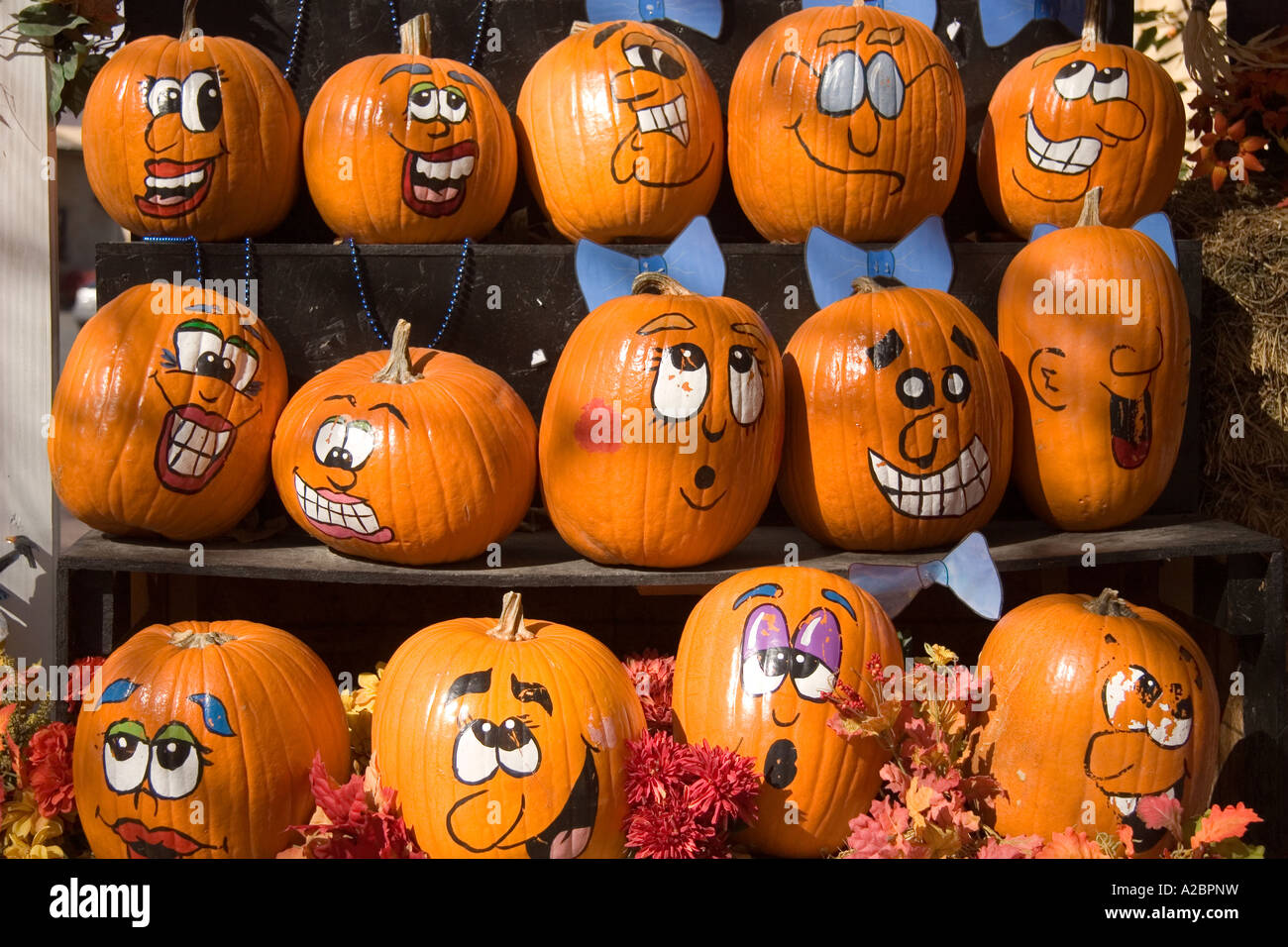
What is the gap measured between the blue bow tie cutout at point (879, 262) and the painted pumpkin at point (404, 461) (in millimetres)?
832

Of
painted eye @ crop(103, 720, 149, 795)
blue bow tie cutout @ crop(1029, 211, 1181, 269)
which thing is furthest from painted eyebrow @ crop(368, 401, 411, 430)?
blue bow tie cutout @ crop(1029, 211, 1181, 269)

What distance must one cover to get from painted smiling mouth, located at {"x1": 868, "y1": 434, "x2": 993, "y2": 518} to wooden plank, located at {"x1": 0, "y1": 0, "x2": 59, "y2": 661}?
90.5 inches

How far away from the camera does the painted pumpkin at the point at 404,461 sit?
2.71m

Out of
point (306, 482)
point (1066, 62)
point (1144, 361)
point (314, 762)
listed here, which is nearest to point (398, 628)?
point (306, 482)

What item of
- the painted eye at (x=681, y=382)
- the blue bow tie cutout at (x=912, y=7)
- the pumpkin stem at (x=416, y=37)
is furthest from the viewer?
the blue bow tie cutout at (x=912, y=7)

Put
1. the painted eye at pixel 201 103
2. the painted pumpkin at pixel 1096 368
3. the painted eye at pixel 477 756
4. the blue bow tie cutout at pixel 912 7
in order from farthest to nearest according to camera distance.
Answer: the blue bow tie cutout at pixel 912 7 → the painted eye at pixel 201 103 → the painted pumpkin at pixel 1096 368 → the painted eye at pixel 477 756

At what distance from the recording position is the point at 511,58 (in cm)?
344

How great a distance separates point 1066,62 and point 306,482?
2.18m

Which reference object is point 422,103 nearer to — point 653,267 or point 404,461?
point 653,267

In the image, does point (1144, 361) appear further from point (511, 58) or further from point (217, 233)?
point (217, 233)

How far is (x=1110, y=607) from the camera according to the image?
259cm

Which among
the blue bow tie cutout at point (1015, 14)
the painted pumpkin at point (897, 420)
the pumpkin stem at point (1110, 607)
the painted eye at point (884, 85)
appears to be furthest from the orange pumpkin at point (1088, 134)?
the pumpkin stem at point (1110, 607)

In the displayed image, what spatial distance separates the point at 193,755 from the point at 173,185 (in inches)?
56.8

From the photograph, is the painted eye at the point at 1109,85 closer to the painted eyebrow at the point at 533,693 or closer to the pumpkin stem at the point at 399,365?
the pumpkin stem at the point at 399,365
